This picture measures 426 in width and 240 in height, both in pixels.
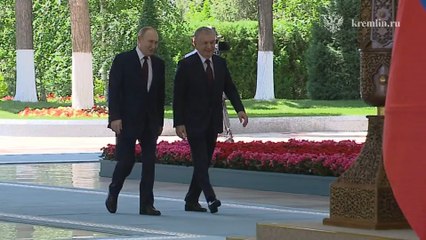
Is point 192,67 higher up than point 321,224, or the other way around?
point 192,67

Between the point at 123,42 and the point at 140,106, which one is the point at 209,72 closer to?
the point at 140,106

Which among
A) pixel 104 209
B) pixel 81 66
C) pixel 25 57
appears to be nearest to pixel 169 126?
pixel 81 66

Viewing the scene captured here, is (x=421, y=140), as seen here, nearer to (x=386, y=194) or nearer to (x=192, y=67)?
(x=386, y=194)

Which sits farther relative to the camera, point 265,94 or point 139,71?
point 265,94

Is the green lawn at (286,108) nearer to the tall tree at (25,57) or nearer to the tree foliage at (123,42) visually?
the tall tree at (25,57)

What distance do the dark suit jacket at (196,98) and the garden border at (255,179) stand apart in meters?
2.22

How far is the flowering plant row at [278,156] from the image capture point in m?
13.4

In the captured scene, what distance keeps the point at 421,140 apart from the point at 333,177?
1040 centimetres

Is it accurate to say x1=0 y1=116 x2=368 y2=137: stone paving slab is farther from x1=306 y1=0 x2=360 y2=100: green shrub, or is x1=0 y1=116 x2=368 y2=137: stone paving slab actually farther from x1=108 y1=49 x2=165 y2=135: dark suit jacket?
x1=108 y1=49 x2=165 y2=135: dark suit jacket

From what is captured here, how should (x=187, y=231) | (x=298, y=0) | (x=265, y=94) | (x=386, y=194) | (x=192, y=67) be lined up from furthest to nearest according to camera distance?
(x=298, y=0)
(x=265, y=94)
(x=192, y=67)
(x=187, y=231)
(x=386, y=194)

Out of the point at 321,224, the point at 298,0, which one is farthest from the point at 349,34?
the point at 321,224

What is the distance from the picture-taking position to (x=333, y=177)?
43.5ft

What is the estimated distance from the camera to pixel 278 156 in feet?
46.2

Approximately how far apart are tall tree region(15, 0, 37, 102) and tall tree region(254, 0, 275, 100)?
727 cm
